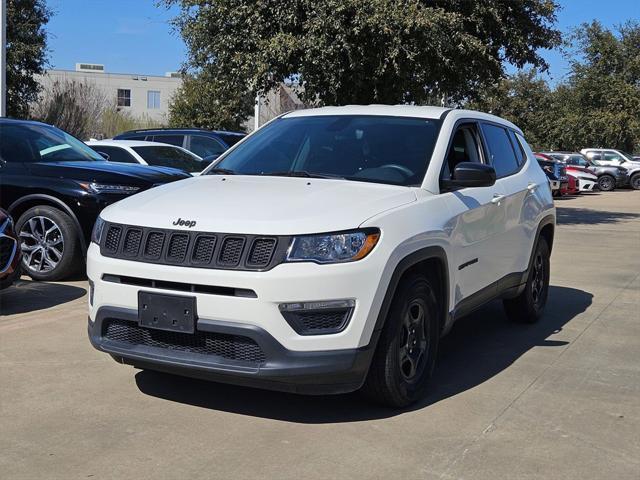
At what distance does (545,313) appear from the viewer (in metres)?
7.52

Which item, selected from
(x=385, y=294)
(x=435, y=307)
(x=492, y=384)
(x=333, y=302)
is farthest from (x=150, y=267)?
(x=492, y=384)

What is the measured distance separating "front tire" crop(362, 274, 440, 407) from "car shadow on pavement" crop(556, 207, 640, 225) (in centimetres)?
1388

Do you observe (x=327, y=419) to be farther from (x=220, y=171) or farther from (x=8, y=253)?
(x=8, y=253)

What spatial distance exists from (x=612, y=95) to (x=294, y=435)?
129ft

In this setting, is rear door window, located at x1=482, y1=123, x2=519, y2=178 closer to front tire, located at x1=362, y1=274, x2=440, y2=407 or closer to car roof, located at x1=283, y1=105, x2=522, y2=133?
car roof, located at x1=283, y1=105, x2=522, y2=133

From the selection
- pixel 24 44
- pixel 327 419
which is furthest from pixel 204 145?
pixel 24 44

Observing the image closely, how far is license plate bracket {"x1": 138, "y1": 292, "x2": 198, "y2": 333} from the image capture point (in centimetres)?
395

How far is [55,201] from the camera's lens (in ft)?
26.0

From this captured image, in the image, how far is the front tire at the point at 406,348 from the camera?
4246 millimetres

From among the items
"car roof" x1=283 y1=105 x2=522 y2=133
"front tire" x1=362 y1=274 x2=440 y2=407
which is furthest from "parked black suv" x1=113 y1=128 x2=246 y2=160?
"front tire" x1=362 y1=274 x2=440 y2=407

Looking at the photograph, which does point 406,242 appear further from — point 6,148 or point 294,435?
point 6,148

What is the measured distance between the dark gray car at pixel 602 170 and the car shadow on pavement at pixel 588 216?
37.0ft

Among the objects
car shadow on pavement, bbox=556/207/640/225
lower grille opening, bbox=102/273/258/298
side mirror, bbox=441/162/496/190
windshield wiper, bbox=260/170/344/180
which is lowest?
car shadow on pavement, bbox=556/207/640/225

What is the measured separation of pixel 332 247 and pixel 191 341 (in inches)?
35.5
